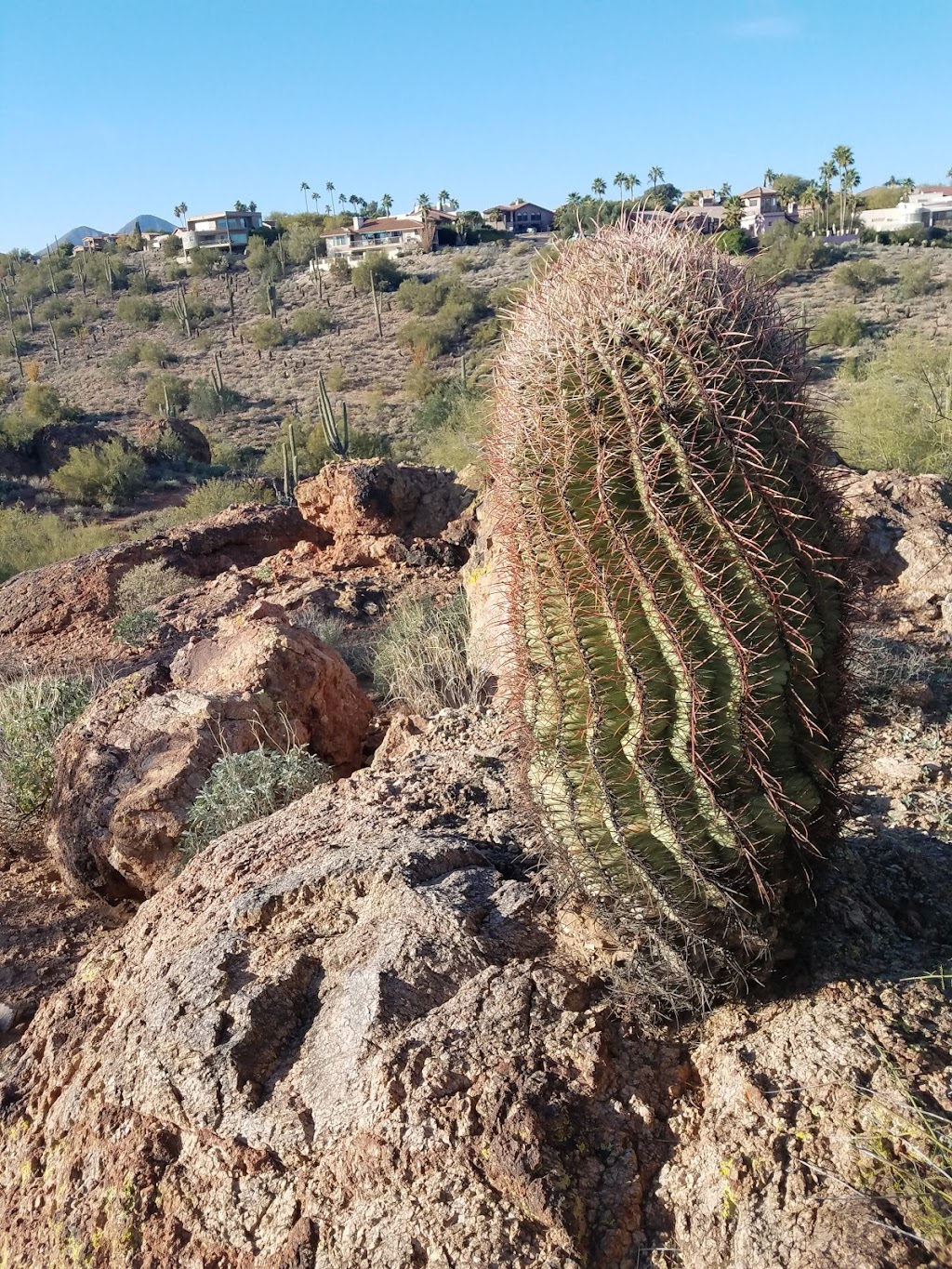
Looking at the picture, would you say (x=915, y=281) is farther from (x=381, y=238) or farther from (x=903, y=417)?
(x=381, y=238)

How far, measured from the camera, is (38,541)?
17.1 m

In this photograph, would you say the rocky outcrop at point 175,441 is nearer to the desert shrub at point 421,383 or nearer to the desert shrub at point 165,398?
the desert shrub at point 165,398

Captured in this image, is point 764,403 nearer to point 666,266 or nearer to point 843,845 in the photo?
point 666,266

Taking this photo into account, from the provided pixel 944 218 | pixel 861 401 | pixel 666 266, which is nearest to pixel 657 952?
pixel 666 266

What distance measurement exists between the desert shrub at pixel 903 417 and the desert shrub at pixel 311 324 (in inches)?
1349

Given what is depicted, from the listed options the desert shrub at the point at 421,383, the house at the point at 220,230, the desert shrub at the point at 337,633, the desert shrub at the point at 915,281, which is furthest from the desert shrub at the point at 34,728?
the house at the point at 220,230

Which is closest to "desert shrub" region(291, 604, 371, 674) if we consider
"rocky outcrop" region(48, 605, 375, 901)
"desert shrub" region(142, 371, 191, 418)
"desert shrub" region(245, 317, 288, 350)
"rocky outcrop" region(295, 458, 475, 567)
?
"rocky outcrop" region(48, 605, 375, 901)

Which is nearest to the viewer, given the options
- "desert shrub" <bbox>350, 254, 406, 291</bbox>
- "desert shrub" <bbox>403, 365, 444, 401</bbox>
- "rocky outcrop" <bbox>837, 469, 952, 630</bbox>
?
"rocky outcrop" <bbox>837, 469, 952, 630</bbox>

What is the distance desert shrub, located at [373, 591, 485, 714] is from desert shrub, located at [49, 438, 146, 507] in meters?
17.2

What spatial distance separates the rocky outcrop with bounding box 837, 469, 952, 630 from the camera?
19.6 feet

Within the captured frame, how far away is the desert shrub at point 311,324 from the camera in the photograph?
145 feet

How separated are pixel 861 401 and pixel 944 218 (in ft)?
209

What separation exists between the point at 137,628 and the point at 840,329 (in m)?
24.7

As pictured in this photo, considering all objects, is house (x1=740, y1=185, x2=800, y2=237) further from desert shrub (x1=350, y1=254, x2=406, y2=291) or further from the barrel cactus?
the barrel cactus
